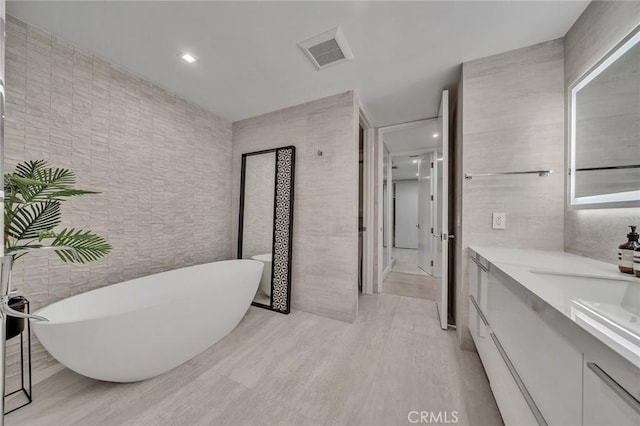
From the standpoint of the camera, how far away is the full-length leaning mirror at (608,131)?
3.41 feet

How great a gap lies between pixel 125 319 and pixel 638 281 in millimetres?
2371

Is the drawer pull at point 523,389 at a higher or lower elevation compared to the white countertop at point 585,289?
lower

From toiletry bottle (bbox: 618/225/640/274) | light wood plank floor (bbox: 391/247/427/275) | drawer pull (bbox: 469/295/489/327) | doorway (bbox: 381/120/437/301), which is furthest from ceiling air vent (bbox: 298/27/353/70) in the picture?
light wood plank floor (bbox: 391/247/427/275)

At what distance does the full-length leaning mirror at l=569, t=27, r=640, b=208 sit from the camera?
3.41 feet

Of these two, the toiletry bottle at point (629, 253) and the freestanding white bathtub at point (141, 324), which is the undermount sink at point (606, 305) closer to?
the toiletry bottle at point (629, 253)

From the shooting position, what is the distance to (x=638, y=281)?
2.79ft

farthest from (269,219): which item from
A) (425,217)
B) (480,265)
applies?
(425,217)

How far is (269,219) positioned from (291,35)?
1846 millimetres

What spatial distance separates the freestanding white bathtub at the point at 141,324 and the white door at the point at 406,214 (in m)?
5.70

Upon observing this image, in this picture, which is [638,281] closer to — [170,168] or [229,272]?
[229,272]

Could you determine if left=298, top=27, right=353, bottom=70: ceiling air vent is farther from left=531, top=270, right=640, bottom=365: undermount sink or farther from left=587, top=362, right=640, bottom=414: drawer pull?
left=587, top=362, right=640, bottom=414: drawer pull

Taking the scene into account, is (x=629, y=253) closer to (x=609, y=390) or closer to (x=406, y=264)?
(x=609, y=390)

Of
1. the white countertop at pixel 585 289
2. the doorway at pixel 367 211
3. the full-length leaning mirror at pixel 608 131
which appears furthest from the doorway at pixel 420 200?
the white countertop at pixel 585 289

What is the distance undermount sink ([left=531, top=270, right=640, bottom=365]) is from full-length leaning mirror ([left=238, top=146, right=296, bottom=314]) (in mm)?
2113
